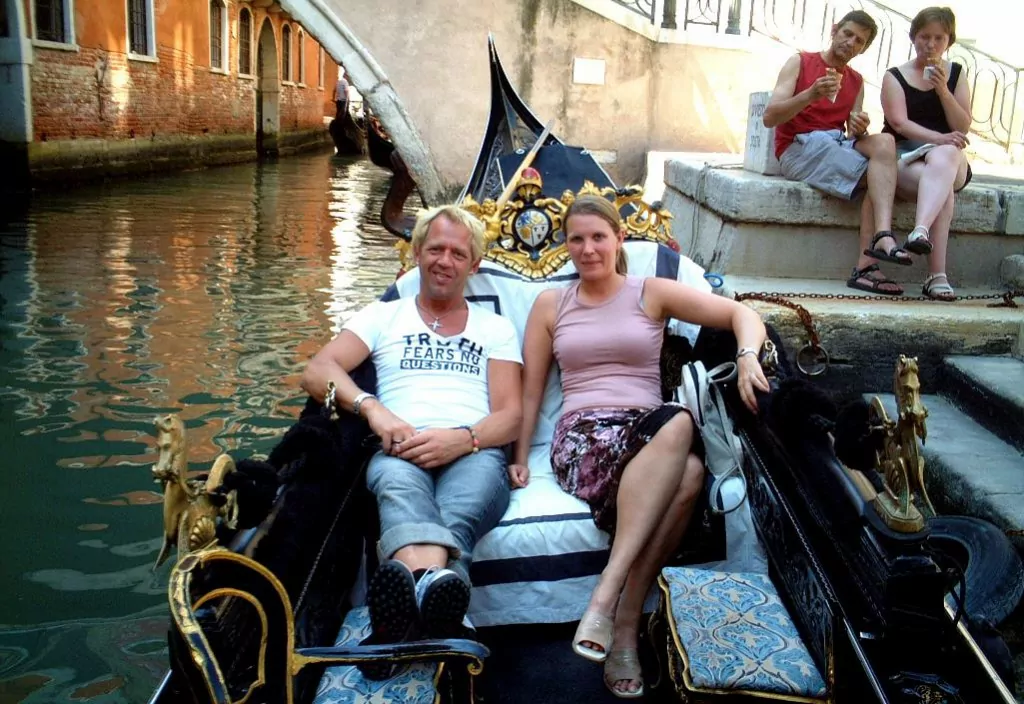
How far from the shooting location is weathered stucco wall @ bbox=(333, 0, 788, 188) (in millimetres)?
6633

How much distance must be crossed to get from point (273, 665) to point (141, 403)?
243 cm

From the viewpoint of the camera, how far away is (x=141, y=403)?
343 cm

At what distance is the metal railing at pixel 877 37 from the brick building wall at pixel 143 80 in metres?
5.57

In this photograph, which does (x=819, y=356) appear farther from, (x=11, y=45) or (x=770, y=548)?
(x=11, y=45)

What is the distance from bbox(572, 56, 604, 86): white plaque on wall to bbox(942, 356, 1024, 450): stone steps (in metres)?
4.44

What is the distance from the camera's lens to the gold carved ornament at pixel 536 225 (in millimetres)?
2293

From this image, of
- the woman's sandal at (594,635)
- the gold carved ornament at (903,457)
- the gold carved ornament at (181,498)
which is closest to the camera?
the gold carved ornament at (181,498)

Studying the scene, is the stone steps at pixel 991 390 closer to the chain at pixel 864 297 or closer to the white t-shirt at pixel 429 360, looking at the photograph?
the chain at pixel 864 297

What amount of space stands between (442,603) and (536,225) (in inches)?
44.7

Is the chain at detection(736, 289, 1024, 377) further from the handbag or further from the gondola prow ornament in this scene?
the gondola prow ornament

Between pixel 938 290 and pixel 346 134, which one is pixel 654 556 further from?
pixel 346 134

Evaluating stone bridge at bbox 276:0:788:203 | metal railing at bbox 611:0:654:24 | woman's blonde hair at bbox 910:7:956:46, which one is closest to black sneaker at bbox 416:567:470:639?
woman's blonde hair at bbox 910:7:956:46

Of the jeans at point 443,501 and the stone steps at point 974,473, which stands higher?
the jeans at point 443,501

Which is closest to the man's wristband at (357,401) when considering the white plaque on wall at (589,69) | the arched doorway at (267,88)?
the white plaque on wall at (589,69)
